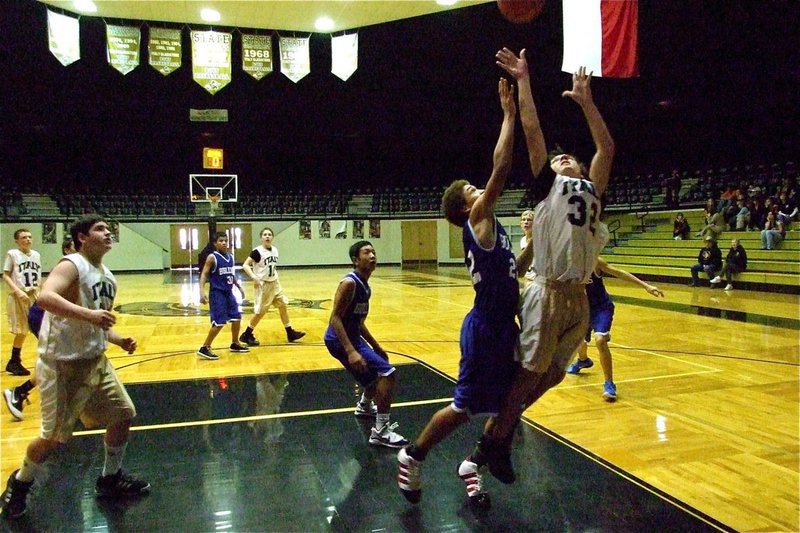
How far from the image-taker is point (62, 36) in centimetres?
1364

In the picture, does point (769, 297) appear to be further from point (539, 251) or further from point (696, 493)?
point (539, 251)

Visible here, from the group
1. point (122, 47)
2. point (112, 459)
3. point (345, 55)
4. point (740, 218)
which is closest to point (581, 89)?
point (112, 459)

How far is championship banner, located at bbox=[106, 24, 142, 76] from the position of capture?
45.8 ft

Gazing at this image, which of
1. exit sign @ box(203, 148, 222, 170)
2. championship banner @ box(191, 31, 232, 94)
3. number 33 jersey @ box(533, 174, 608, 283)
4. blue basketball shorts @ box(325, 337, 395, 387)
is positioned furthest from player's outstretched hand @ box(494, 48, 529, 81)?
exit sign @ box(203, 148, 222, 170)

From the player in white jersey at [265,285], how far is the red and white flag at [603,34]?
5.30m

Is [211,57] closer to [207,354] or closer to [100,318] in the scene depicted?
[207,354]

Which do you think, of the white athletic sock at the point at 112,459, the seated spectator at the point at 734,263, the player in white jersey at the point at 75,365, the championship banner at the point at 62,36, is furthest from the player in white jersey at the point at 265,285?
the seated spectator at the point at 734,263

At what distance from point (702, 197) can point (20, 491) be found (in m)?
20.2

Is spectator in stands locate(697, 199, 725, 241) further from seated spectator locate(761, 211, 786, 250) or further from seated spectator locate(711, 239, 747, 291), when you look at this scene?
seated spectator locate(711, 239, 747, 291)

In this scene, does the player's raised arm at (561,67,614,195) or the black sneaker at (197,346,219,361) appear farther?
the black sneaker at (197,346,219,361)

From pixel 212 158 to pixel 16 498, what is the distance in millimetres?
20961

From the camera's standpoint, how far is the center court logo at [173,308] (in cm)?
1131

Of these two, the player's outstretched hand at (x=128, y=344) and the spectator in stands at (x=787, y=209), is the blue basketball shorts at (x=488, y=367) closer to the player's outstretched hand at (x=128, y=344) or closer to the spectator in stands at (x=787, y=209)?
the player's outstretched hand at (x=128, y=344)

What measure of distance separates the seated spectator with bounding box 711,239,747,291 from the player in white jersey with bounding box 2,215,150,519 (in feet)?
48.3
